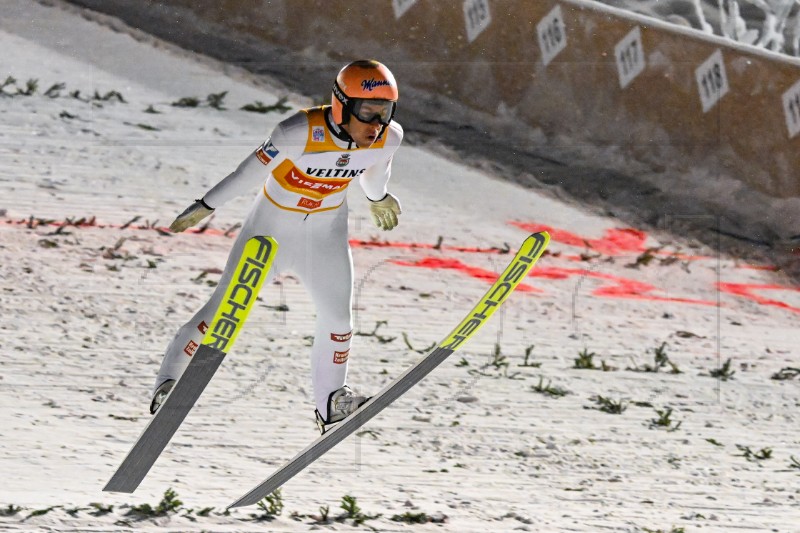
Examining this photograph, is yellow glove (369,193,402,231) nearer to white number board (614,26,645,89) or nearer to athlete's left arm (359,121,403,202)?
athlete's left arm (359,121,403,202)

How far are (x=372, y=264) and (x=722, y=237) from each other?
3276 millimetres

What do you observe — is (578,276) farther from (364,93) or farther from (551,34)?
(364,93)

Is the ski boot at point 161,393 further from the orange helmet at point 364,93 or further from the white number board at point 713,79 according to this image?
the white number board at point 713,79

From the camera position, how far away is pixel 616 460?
23.0 ft

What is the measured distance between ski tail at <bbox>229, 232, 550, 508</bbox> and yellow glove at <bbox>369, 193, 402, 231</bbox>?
0.53 m

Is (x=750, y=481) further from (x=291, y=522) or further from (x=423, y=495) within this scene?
(x=291, y=522)

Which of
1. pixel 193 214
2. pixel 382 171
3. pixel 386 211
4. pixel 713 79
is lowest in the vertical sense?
pixel 193 214

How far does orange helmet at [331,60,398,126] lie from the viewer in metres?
5.12

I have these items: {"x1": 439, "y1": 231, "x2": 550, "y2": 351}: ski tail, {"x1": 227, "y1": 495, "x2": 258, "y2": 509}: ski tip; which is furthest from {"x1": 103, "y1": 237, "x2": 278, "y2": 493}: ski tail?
{"x1": 439, "y1": 231, "x2": 550, "y2": 351}: ski tail

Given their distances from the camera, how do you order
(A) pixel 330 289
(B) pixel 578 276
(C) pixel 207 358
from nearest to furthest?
(C) pixel 207 358, (A) pixel 330 289, (B) pixel 578 276

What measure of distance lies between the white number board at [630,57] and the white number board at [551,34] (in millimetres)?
451

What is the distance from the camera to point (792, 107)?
1038cm

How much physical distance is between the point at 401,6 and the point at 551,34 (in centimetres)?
122

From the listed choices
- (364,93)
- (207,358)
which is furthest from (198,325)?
(364,93)
